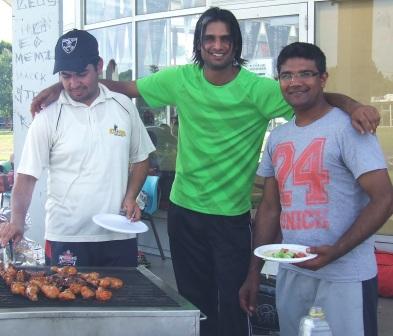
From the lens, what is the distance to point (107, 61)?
28.0 ft

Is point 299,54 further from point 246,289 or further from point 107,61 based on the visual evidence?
point 107,61

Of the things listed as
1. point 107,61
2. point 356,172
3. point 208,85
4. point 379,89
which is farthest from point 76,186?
point 107,61

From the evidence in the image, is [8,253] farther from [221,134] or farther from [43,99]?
[221,134]

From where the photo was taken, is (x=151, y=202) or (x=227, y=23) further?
(x=151, y=202)

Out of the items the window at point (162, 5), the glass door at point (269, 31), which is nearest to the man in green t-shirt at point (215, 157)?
the glass door at point (269, 31)

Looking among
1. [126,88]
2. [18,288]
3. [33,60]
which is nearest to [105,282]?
[18,288]

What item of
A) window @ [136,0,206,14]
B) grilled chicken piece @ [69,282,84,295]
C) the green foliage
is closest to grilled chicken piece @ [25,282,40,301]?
grilled chicken piece @ [69,282,84,295]

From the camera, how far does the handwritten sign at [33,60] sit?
16.8 feet

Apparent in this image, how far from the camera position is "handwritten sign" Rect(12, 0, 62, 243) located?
5129 millimetres

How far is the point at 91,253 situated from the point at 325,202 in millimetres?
1354

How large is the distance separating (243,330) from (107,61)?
18.5 feet

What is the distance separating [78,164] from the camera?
11.0 feet

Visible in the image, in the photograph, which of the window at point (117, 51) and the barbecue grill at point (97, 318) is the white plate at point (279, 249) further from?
the window at point (117, 51)

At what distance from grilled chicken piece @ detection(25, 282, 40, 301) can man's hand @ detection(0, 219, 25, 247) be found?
51 centimetres
